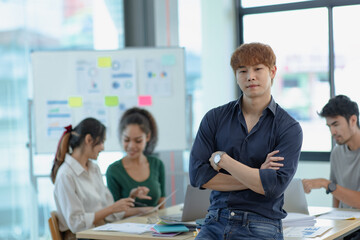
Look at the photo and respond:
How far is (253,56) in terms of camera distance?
93.4 inches

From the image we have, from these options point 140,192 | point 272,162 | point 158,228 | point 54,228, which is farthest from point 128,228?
point 272,162

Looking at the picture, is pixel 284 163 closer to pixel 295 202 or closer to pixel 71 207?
pixel 295 202

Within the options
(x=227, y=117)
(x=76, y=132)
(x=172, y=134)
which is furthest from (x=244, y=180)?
(x=172, y=134)

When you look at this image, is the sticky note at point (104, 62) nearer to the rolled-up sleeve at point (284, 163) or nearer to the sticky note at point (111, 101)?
the sticky note at point (111, 101)

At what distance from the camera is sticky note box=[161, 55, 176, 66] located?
4.92m

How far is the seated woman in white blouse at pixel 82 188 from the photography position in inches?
128

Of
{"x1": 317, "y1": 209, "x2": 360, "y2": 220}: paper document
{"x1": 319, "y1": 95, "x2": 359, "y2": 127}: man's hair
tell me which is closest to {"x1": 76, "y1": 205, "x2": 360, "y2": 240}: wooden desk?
{"x1": 317, "y1": 209, "x2": 360, "y2": 220}: paper document

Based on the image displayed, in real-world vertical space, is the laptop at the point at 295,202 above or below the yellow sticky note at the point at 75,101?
below

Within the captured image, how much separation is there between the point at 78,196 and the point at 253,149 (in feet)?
4.59

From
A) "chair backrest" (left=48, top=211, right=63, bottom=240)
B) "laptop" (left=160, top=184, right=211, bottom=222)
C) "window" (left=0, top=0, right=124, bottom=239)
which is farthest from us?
"window" (left=0, top=0, right=124, bottom=239)

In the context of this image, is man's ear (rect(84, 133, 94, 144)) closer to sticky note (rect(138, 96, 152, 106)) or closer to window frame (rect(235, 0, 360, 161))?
sticky note (rect(138, 96, 152, 106))

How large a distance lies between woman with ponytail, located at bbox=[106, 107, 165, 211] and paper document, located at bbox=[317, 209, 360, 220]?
47.2 inches

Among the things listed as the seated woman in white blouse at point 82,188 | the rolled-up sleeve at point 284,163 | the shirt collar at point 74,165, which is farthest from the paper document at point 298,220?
the shirt collar at point 74,165

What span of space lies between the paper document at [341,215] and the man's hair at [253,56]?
1206 mm
